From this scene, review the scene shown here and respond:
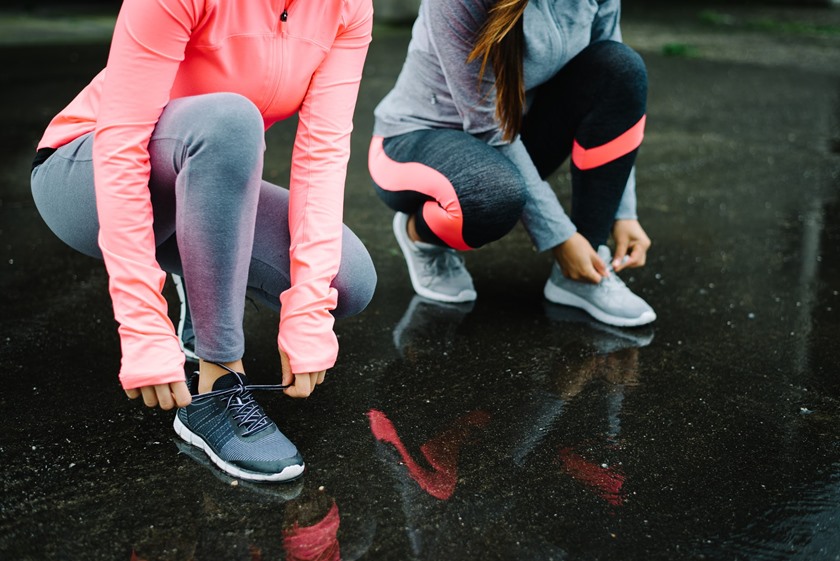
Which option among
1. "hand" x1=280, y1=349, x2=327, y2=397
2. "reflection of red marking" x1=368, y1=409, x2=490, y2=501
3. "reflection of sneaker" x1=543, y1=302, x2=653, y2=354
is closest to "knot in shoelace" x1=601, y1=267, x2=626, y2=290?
"reflection of sneaker" x1=543, y1=302, x2=653, y2=354

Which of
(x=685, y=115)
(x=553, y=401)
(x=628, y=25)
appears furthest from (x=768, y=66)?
(x=553, y=401)

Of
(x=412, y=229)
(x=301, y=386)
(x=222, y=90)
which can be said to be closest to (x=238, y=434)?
(x=301, y=386)

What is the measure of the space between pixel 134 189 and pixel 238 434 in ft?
1.71

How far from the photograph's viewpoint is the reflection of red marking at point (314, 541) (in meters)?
1.64

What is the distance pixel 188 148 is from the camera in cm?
179

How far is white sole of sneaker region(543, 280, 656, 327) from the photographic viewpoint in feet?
8.96

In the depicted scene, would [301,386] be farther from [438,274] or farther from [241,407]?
[438,274]

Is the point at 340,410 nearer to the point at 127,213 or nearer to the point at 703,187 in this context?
the point at 127,213

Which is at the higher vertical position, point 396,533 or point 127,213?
point 127,213

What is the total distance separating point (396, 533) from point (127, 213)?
74 centimetres

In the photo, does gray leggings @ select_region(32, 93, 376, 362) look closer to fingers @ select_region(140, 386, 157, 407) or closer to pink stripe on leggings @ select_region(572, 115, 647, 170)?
fingers @ select_region(140, 386, 157, 407)

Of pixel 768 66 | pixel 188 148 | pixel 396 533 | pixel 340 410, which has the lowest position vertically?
pixel 768 66

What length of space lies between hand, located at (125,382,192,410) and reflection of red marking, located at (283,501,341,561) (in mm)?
304

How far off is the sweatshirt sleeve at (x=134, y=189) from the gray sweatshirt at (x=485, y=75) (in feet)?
3.01
